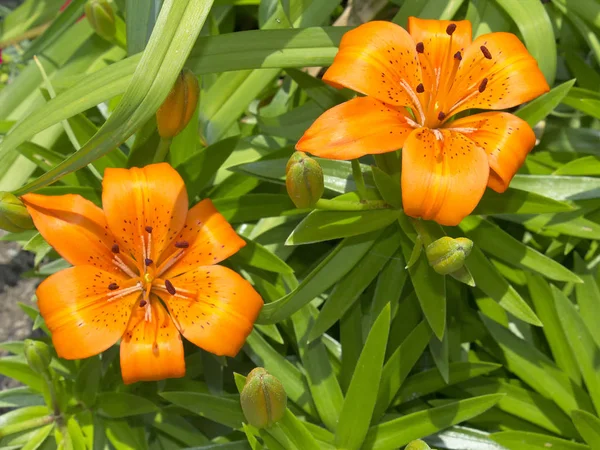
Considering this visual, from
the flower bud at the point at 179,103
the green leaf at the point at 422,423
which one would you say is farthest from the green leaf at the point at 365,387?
the flower bud at the point at 179,103

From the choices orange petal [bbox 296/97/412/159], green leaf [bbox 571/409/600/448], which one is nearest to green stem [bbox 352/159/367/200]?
orange petal [bbox 296/97/412/159]

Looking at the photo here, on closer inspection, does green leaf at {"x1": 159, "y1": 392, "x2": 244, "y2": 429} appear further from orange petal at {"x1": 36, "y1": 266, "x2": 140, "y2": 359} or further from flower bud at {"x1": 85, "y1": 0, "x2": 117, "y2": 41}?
flower bud at {"x1": 85, "y1": 0, "x2": 117, "y2": 41}

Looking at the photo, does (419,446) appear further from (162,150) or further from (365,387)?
(162,150)

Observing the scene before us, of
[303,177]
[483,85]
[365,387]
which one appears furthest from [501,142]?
[365,387]

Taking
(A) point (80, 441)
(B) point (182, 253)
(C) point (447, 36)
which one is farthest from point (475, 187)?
(A) point (80, 441)

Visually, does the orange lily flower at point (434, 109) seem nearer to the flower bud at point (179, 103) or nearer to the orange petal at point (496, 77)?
the orange petal at point (496, 77)

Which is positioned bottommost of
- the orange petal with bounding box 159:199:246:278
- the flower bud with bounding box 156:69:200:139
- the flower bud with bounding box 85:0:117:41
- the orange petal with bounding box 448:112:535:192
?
the orange petal with bounding box 159:199:246:278
